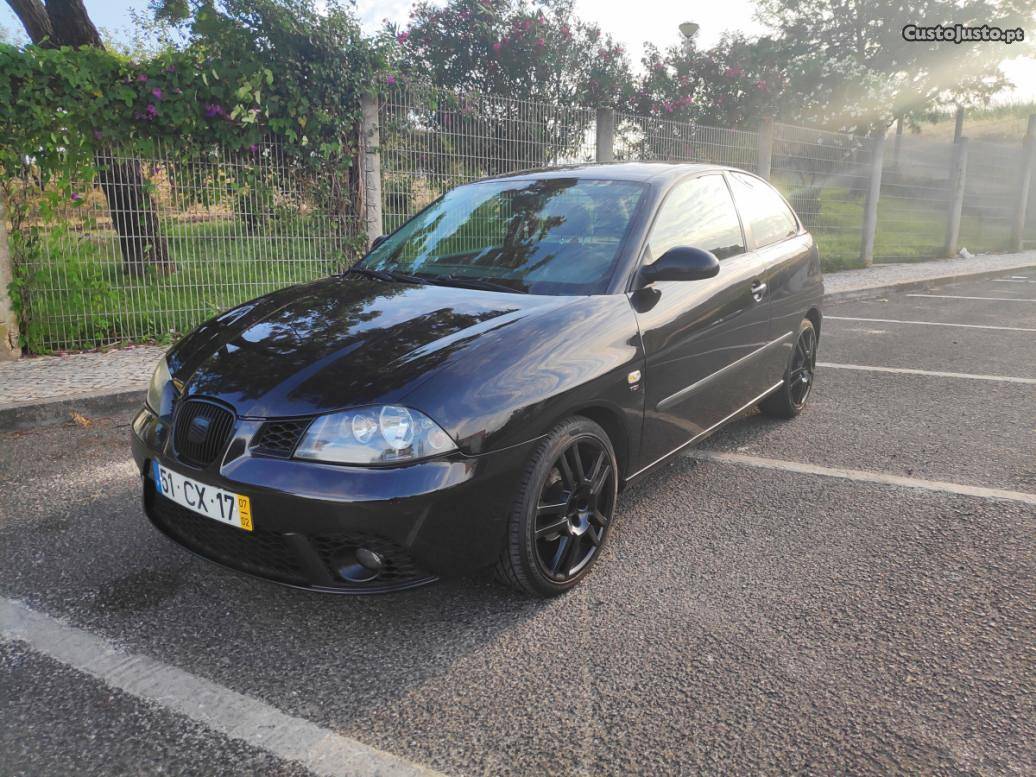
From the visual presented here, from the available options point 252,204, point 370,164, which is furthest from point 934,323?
point 252,204

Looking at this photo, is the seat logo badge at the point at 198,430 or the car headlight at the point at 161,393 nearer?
the seat logo badge at the point at 198,430

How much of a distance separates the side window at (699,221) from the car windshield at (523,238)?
0.15m

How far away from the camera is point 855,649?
7.52 ft

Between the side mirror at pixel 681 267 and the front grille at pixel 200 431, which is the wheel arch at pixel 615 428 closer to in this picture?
the side mirror at pixel 681 267

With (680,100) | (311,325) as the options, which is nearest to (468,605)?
(311,325)

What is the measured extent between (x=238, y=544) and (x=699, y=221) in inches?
97.5

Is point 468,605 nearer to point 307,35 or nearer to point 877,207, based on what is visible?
point 307,35

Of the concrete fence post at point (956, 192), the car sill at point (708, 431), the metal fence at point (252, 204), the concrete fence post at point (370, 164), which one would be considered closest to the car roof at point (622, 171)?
the car sill at point (708, 431)

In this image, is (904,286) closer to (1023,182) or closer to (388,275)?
(1023,182)

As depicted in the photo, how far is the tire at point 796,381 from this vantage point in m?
4.58

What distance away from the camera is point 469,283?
3.10 m

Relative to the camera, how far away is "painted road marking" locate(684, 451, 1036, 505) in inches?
137

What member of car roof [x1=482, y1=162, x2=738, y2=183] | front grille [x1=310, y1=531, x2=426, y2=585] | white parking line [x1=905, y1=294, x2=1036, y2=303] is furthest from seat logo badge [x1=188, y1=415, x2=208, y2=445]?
white parking line [x1=905, y1=294, x2=1036, y2=303]

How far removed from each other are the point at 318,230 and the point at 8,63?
2663 millimetres
